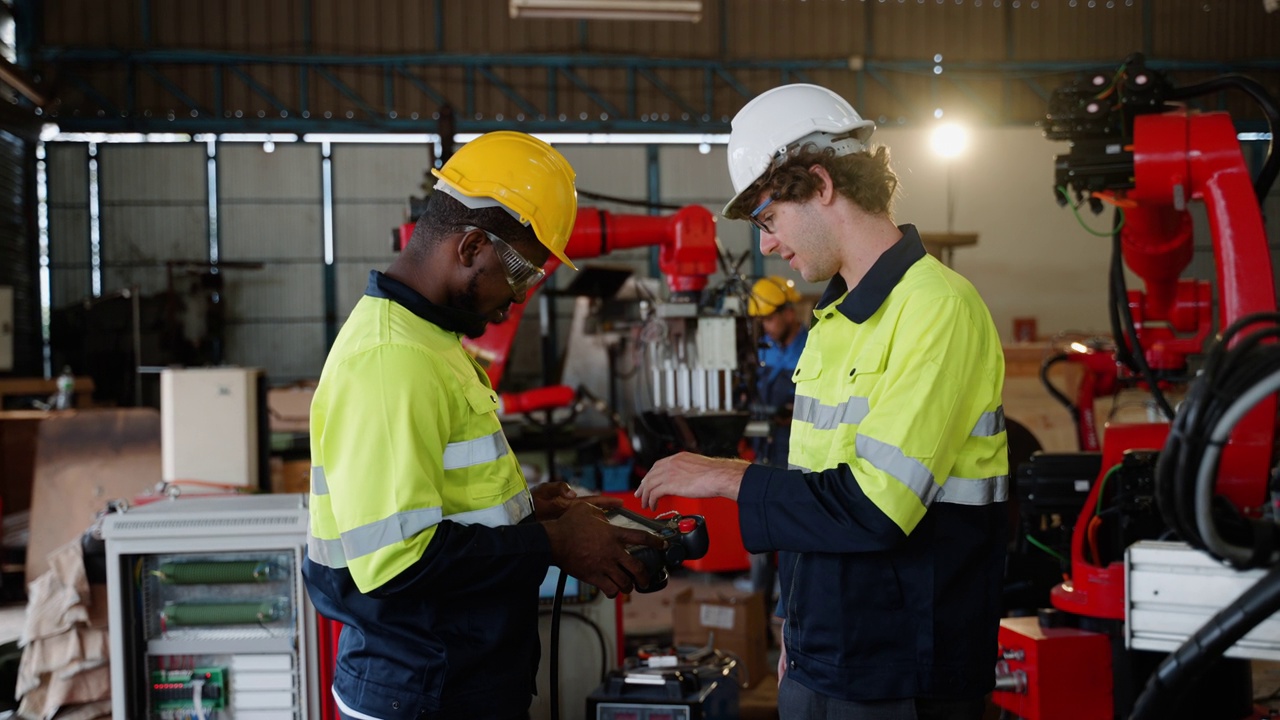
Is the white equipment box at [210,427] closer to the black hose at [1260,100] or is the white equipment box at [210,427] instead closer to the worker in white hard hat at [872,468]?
the worker in white hard hat at [872,468]

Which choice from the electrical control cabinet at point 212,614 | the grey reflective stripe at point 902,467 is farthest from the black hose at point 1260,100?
the electrical control cabinet at point 212,614

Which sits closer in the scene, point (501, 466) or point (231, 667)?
point (501, 466)

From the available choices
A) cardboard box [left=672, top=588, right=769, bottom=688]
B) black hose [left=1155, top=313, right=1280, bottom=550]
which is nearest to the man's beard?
black hose [left=1155, top=313, right=1280, bottom=550]

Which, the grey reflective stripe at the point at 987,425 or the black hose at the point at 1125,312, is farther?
the black hose at the point at 1125,312

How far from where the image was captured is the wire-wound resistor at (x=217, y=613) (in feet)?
9.73

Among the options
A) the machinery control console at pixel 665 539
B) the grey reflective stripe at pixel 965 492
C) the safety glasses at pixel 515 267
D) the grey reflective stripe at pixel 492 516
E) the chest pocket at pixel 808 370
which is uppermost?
the safety glasses at pixel 515 267

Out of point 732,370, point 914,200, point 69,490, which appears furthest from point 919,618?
point 914,200

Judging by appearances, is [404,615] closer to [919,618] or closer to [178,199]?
[919,618]

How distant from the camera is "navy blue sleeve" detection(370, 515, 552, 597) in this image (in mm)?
1645

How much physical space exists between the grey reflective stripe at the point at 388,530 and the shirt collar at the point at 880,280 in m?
0.80

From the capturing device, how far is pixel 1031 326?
1288 cm

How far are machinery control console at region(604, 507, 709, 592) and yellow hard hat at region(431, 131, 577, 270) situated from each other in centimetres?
60

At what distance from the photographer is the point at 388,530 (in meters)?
1.62

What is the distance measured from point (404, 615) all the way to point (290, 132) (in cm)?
1189
